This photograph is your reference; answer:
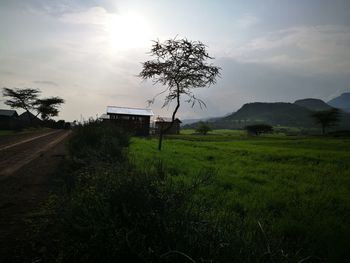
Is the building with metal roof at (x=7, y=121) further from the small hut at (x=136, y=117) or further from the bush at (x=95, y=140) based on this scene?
the bush at (x=95, y=140)

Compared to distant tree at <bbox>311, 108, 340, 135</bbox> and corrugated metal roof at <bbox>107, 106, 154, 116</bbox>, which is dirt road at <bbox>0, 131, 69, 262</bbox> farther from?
distant tree at <bbox>311, 108, 340, 135</bbox>

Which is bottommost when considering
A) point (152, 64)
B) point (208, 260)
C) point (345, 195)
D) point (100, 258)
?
point (345, 195)

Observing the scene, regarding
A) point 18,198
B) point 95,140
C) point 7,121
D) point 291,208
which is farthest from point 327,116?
point 18,198

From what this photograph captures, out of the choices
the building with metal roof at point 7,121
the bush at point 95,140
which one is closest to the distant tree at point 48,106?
the building with metal roof at point 7,121

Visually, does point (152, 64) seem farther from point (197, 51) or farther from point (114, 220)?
Answer: point (114, 220)

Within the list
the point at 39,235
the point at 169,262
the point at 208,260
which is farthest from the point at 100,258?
the point at 39,235

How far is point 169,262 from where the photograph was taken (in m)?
2.83

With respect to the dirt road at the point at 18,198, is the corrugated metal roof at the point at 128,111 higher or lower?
higher

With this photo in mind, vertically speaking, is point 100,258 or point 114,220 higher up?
point 114,220

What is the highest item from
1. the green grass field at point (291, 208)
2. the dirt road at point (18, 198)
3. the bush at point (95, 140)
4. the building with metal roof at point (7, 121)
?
the building with metal roof at point (7, 121)

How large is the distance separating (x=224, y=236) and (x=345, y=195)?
21.7 ft

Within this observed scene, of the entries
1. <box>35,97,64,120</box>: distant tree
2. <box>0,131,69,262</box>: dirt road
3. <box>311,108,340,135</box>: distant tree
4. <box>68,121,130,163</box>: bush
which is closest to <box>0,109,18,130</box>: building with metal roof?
<box>35,97,64,120</box>: distant tree

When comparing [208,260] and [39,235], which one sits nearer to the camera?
[208,260]

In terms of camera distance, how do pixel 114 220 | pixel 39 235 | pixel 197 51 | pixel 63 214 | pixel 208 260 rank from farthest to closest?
pixel 197 51 → pixel 39 235 → pixel 63 214 → pixel 114 220 → pixel 208 260
